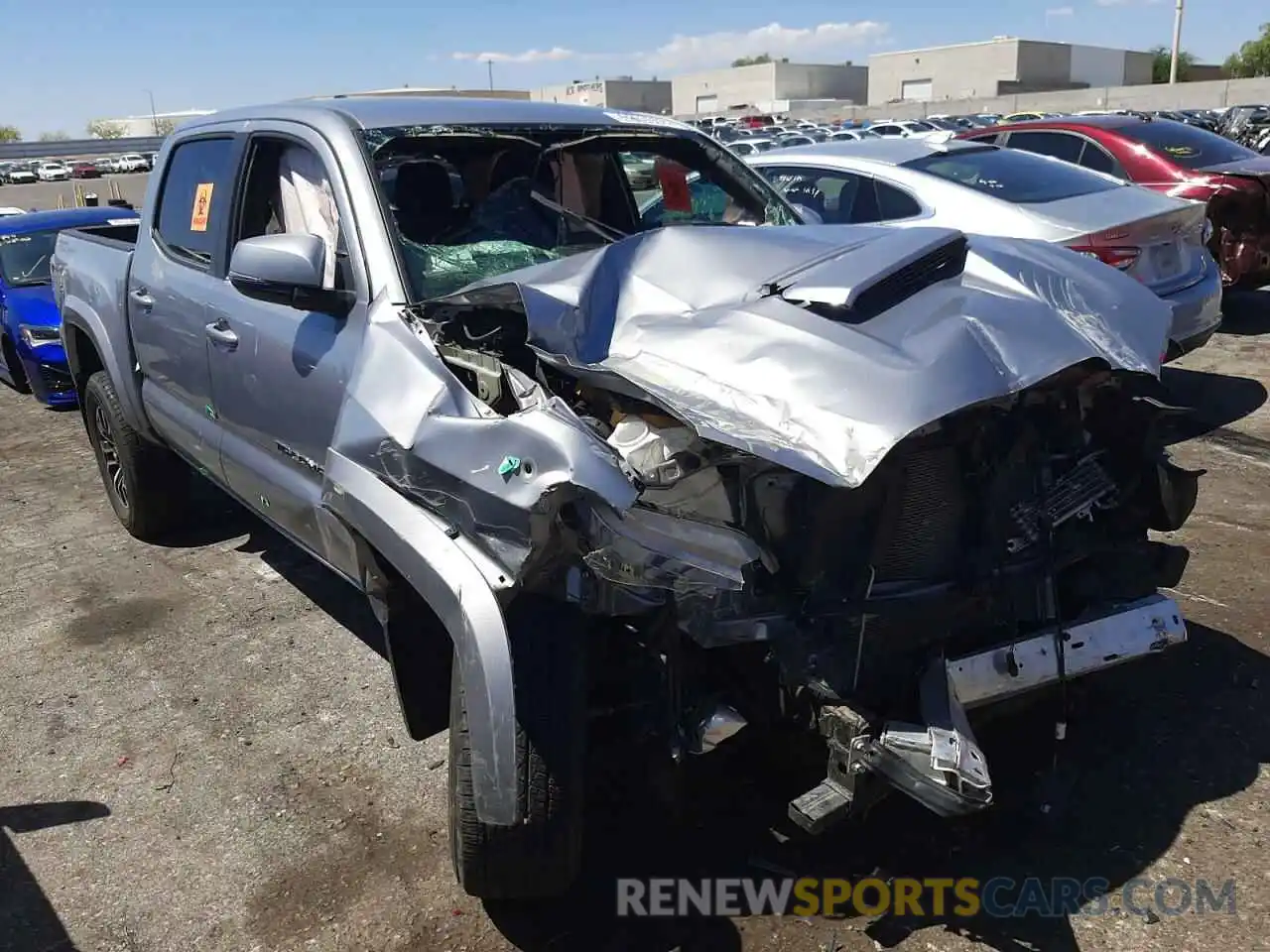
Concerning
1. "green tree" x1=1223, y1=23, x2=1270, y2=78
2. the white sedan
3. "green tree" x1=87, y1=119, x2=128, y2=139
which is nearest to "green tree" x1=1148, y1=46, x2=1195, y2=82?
"green tree" x1=1223, y1=23, x2=1270, y2=78

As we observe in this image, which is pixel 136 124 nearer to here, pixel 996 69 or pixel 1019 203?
pixel 996 69

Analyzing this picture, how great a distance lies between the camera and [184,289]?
4086 millimetres

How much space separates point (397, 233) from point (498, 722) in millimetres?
1565

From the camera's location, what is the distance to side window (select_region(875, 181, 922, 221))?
6.59 meters

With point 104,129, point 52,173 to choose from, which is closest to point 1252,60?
point 52,173

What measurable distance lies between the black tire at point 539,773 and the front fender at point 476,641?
0.03m

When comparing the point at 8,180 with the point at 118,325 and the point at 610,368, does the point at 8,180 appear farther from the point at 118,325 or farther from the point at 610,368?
the point at 610,368

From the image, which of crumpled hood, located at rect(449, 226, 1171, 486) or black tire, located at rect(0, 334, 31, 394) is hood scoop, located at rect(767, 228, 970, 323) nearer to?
crumpled hood, located at rect(449, 226, 1171, 486)

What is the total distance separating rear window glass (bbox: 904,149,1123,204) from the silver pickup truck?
362 cm

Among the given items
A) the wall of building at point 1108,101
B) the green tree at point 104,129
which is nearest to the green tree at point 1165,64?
the wall of building at point 1108,101

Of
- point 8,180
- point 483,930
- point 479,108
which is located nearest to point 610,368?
point 483,930

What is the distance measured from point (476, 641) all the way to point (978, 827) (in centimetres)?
155

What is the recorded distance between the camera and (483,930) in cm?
264

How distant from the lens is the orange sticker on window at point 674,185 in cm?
417
